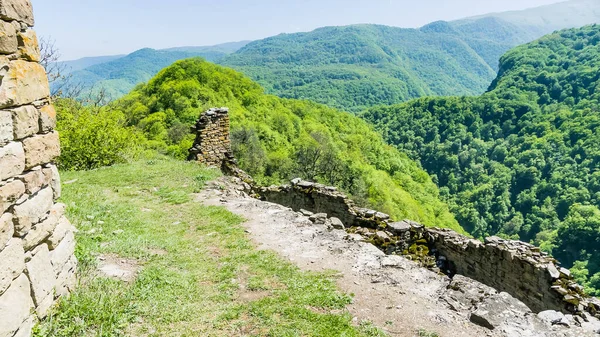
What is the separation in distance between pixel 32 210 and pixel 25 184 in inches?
9.8

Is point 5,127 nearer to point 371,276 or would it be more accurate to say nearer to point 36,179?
point 36,179

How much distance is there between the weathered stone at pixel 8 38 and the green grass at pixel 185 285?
8.27 feet

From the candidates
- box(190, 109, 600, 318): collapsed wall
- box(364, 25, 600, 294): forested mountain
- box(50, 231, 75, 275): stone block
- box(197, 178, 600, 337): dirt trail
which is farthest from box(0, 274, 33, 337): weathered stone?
box(364, 25, 600, 294): forested mountain

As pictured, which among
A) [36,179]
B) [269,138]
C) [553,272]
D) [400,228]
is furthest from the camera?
[269,138]

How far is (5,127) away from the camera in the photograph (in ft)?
10.9

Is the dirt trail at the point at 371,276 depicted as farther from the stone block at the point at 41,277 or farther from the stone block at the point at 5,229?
the stone block at the point at 5,229

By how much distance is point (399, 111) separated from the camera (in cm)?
10806

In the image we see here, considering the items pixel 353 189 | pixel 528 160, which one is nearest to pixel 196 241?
pixel 353 189

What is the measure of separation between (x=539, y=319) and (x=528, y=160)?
84.5 m

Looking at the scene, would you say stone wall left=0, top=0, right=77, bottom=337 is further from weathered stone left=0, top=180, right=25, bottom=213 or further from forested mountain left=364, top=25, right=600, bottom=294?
forested mountain left=364, top=25, right=600, bottom=294

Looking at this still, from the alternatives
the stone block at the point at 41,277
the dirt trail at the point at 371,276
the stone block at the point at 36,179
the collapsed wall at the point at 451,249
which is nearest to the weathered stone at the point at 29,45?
the stone block at the point at 36,179

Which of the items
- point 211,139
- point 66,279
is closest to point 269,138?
point 211,139

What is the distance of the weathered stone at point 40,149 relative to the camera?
365cm

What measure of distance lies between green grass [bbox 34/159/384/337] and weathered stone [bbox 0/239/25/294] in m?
0.66
